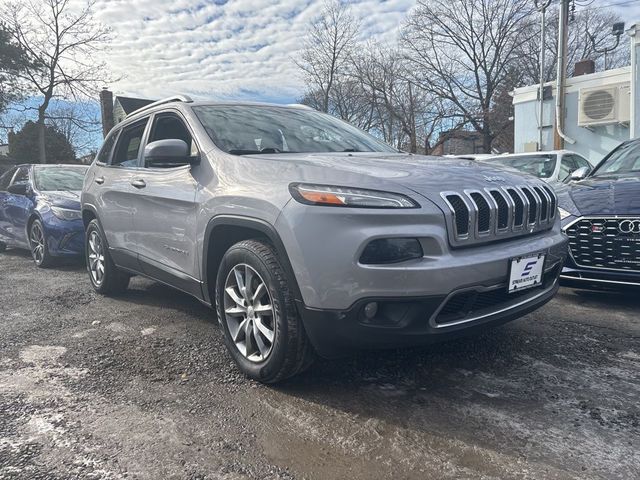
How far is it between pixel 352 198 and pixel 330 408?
1.07 m

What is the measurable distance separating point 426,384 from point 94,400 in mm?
1808

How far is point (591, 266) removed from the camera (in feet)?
13.3

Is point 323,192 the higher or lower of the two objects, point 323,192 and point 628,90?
the lower

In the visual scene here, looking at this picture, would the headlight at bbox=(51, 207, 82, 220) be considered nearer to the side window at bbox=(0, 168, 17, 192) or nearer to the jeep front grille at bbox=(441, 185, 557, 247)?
the side window at bbox=(0, 168, 17, 192)

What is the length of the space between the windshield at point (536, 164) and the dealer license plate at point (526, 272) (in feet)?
22.8

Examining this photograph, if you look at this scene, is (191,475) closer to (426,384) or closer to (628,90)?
(426,384)

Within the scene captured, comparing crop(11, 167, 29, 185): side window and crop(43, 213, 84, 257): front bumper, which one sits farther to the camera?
crop(11, 167, 29, 185): side window

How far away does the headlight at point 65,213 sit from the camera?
22.0 ft

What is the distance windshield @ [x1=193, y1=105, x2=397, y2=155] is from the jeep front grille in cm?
122

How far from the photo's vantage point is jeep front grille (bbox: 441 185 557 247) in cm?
246

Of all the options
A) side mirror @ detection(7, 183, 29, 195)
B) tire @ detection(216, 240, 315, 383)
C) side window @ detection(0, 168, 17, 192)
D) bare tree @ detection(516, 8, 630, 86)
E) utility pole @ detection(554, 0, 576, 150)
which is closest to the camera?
tire @ detection(216, 240, 315, 383)

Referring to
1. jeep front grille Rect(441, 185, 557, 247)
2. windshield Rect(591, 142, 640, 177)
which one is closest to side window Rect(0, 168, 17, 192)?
jeep front grille Rect(441, 185, 557, 247)

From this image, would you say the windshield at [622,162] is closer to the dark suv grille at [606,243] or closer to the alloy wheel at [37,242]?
the dark suv grille at [606,243]

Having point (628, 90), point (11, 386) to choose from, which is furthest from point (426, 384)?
point (628, 90)
